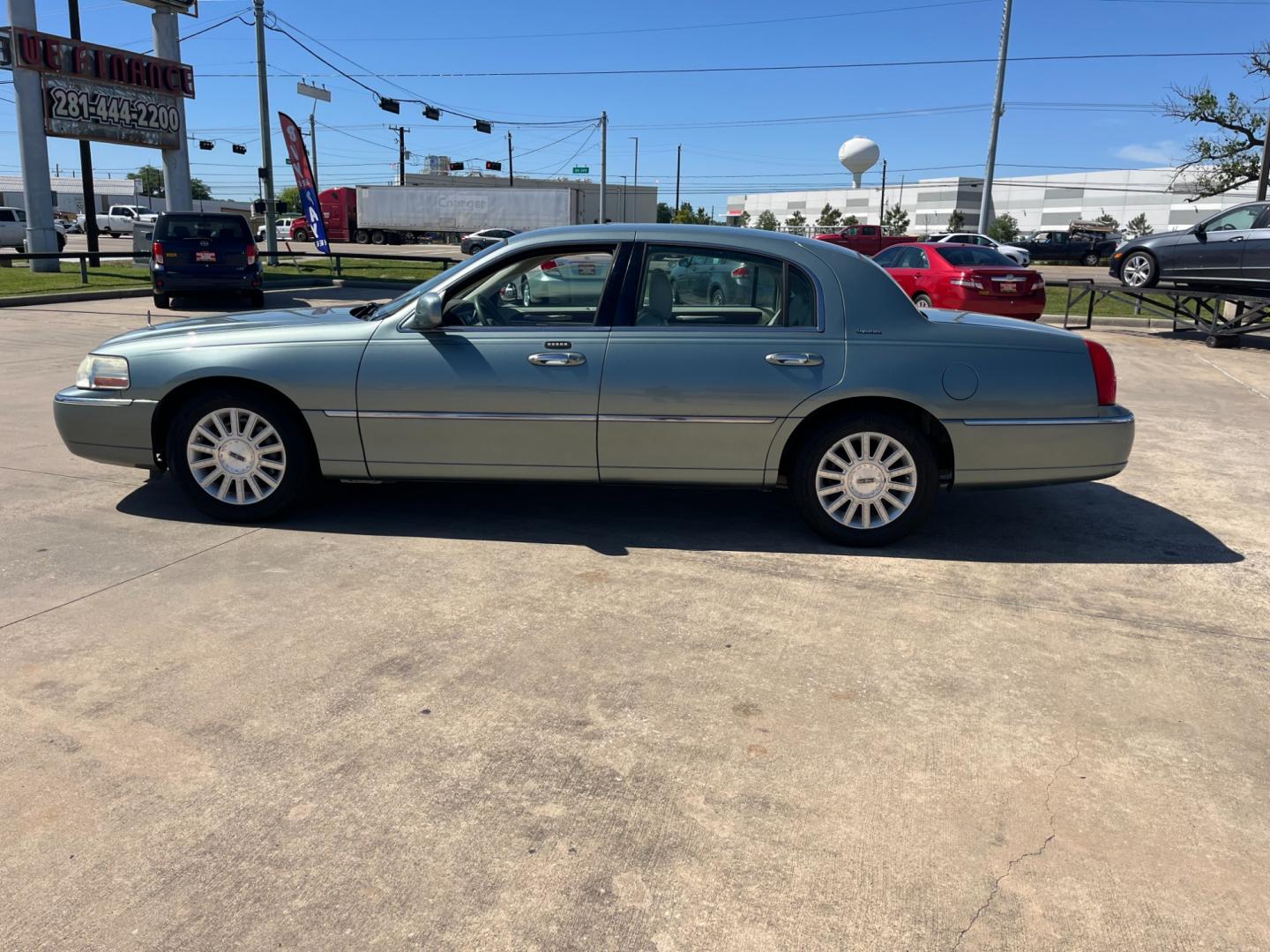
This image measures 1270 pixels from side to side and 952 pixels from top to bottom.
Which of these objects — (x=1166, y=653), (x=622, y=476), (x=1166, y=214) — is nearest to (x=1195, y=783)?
(x=1166, y=653)

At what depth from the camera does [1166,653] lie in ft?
12.7

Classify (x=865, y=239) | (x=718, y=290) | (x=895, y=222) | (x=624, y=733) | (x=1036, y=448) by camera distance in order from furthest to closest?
(x=895, y=222), (x=865, y=239), (x=718, y=290), (x=1036, y=448), (x=624, y=733)

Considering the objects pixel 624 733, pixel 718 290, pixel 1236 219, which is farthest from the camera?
pixel 1236 219

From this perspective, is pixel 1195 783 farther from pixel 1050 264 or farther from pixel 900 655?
pixel 1050 264

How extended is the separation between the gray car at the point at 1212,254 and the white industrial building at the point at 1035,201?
244 ft

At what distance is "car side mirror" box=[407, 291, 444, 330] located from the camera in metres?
4.76

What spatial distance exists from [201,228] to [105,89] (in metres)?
11.2

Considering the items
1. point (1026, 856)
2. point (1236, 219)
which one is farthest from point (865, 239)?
point (1026, 856)

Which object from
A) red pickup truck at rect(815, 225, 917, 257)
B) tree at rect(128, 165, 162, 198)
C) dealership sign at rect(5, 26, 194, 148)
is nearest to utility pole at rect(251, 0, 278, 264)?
dealership sign at rect(5, 26, 194, 148)

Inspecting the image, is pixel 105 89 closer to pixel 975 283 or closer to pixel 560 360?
pixel 975 283

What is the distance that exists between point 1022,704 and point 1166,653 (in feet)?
2.90

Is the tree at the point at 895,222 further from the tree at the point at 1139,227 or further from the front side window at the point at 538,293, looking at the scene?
the front side window at the point at 538,293

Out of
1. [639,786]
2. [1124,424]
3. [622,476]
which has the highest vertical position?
[1124,424]

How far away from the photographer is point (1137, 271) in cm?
1653
